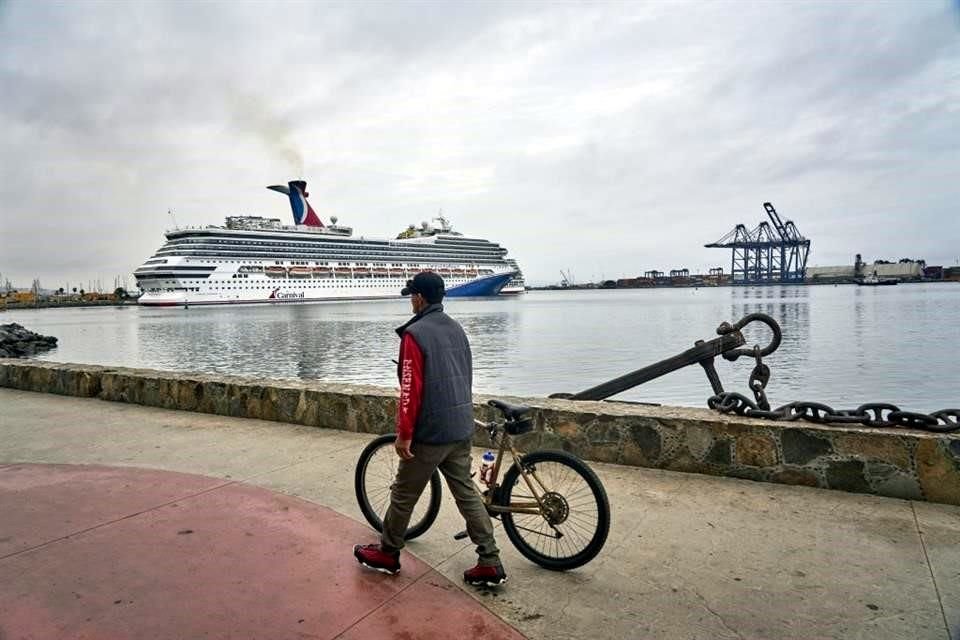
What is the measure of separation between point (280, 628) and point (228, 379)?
16.9 feet

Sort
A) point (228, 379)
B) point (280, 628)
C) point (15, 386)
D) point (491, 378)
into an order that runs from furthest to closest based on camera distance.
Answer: point (491, 378) < point (15, 386) < point (228, 379) < point (280, 628)

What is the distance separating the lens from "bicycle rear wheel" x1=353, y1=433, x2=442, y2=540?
340 centimetres

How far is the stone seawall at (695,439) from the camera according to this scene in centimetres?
370

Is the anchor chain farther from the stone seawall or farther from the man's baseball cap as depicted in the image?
the man's baseball cap

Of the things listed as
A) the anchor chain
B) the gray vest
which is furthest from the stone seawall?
the gray vest

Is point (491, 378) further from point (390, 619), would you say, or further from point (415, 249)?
point (415, 249)

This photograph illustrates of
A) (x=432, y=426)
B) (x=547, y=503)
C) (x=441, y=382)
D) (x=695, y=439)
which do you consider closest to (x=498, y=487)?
(x=547, y=503)

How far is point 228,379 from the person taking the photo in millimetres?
7113

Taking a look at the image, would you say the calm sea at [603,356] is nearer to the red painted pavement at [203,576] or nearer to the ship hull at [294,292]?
the red painted pavement at [203,576]

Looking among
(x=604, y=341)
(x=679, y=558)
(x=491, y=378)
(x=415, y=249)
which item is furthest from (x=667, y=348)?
(x=415, y=249)

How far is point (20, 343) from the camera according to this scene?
31.5 metres

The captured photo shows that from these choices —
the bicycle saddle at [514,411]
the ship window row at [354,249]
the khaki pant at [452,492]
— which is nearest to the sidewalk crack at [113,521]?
the khaki pant at [452,492]

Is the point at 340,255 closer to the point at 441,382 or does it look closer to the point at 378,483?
the point at 378,483

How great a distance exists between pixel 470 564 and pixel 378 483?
77cm
